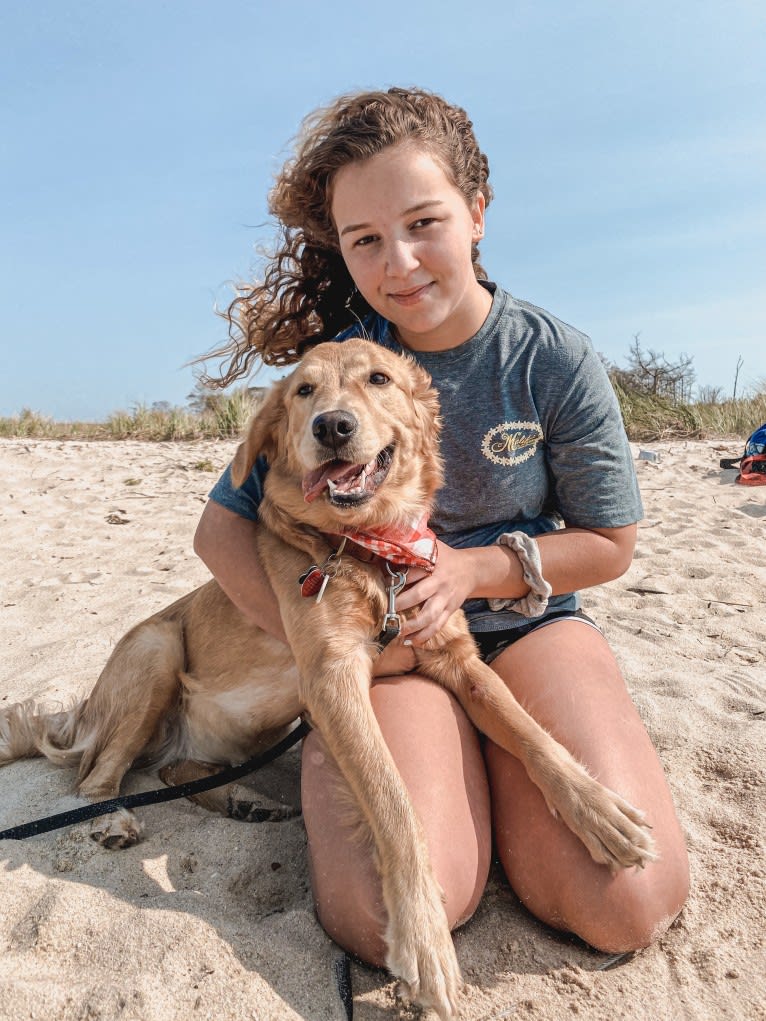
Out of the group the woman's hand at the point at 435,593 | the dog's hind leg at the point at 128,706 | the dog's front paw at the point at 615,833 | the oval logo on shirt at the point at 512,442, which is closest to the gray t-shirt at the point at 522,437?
the oval logo on shirt at the point at 512,442

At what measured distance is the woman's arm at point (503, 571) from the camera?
8.21 feet

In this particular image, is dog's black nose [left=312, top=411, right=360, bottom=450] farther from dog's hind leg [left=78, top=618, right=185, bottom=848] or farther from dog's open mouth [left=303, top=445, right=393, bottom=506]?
dog's hind leg [left=78, top=618, right=185, bottom=848]

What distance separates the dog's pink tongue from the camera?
250cm

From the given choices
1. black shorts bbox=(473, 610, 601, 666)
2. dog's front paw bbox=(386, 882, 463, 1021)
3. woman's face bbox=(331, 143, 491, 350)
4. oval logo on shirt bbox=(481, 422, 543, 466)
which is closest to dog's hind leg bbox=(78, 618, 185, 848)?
black shorts bbox=(473, 610, 601, 666)

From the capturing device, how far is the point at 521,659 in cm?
269

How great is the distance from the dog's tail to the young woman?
36.0 inches

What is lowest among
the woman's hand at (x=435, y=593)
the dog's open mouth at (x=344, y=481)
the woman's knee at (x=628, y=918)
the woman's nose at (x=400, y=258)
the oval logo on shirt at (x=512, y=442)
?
the woman's knee at (x=628, y=918)

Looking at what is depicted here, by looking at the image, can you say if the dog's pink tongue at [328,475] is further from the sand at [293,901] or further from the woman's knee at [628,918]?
the woman's knee at [628,918]

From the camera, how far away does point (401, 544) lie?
2.52 meters

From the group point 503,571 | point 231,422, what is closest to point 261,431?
point 503,571

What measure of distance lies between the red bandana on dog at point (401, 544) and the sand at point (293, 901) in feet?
3.27

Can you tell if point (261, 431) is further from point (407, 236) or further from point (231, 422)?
point (231, 422)

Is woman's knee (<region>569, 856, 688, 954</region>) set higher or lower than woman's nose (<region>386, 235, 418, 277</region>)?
lower

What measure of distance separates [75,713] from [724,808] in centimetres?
244
